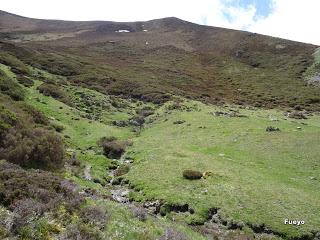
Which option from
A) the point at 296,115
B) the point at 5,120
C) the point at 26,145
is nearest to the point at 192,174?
the point at 26,145

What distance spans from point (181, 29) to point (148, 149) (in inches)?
3734

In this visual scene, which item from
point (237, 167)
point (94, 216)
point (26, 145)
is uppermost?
point (26, 145)

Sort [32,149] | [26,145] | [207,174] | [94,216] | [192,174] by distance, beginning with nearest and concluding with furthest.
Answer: [94,216]
[32,149]
[26,145]
[192,174]
[207,174]

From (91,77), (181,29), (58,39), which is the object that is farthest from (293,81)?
(58,39)

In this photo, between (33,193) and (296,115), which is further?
(296,115)

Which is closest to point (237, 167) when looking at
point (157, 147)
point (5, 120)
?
point (157, 147)

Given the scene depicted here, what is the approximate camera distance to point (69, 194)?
17219 millimetres

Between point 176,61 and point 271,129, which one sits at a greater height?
point 176,61

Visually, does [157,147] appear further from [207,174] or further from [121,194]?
[121,194]

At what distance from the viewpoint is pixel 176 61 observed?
9081cm

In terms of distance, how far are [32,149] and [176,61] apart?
69.5 metres

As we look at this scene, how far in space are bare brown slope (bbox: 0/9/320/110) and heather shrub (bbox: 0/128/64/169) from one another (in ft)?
112

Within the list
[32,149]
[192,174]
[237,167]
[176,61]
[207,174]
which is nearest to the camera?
[32,149]

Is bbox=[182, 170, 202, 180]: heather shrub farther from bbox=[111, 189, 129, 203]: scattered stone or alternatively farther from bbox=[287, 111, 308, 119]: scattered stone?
bbox=[287, 111, 308, 119]: scattered stone
